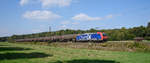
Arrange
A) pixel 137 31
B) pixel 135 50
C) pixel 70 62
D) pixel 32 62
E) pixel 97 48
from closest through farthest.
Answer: pixel 32 62 < pixel 70 62 < pixel 135 50 < pixel 97 48 < pixel 137 31

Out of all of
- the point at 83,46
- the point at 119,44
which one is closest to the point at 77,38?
the point at 83,46

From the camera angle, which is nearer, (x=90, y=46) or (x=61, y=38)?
(x=90, y=46)

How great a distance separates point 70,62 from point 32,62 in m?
2.86

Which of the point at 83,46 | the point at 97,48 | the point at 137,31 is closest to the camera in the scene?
the point at 97,48

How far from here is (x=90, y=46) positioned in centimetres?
2675

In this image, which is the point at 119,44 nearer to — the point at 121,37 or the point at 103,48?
the point at 103,48

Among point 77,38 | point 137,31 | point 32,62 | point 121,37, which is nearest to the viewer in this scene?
point 32,62

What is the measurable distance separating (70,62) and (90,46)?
1518cm

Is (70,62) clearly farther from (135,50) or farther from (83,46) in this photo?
(83,46)

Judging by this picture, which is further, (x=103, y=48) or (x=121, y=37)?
(x=121, y=37)

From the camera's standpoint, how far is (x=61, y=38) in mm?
46469

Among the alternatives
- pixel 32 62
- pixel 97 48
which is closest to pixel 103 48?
pixel 97 48

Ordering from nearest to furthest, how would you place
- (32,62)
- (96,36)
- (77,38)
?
(32,62), (96,36), (77,38)

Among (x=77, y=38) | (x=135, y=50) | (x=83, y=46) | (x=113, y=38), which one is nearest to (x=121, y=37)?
(x=113, y=38)
